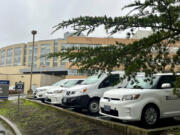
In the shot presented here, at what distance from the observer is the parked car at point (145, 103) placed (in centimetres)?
580

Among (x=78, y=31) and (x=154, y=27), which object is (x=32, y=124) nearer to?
(x=78, y=31)

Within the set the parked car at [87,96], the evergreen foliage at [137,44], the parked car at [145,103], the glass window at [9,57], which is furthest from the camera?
the glass window at [9,57]

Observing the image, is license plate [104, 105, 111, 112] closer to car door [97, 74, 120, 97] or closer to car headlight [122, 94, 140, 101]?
car headlight [122, 94, 140, 101]

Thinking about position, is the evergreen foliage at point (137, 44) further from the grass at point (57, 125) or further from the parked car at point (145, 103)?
the grass at point (57, 125)

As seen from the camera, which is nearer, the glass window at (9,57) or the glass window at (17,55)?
the glass window at (17,55)

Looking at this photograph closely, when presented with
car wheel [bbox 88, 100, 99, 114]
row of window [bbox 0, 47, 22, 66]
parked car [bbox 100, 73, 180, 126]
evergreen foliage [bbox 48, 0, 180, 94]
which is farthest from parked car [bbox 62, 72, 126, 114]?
row of window [bbox 0, 47, 22, 66]

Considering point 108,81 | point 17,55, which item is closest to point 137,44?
point 108,81

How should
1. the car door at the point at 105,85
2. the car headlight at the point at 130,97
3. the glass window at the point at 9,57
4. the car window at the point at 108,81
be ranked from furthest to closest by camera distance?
1. the glass window at the point at 9,57
2. the car window at the point at 108,81
3. the car door at the point at 105,85
4. the car headlight at the point at 130,97

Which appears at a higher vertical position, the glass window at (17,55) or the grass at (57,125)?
the glass window at (17,55)

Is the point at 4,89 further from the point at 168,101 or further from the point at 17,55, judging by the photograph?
the point at 17,55

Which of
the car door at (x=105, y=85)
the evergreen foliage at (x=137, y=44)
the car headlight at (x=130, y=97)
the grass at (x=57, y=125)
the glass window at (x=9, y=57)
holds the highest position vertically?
the glass window at (x=9, y=57)

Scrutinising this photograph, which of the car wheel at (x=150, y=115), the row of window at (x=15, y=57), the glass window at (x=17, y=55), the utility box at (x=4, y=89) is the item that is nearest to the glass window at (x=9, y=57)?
the row of window at (x=15, y=57)

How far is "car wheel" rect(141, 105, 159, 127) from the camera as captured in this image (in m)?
5.88

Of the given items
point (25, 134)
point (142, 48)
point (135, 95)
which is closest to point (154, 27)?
point (142, 48)
